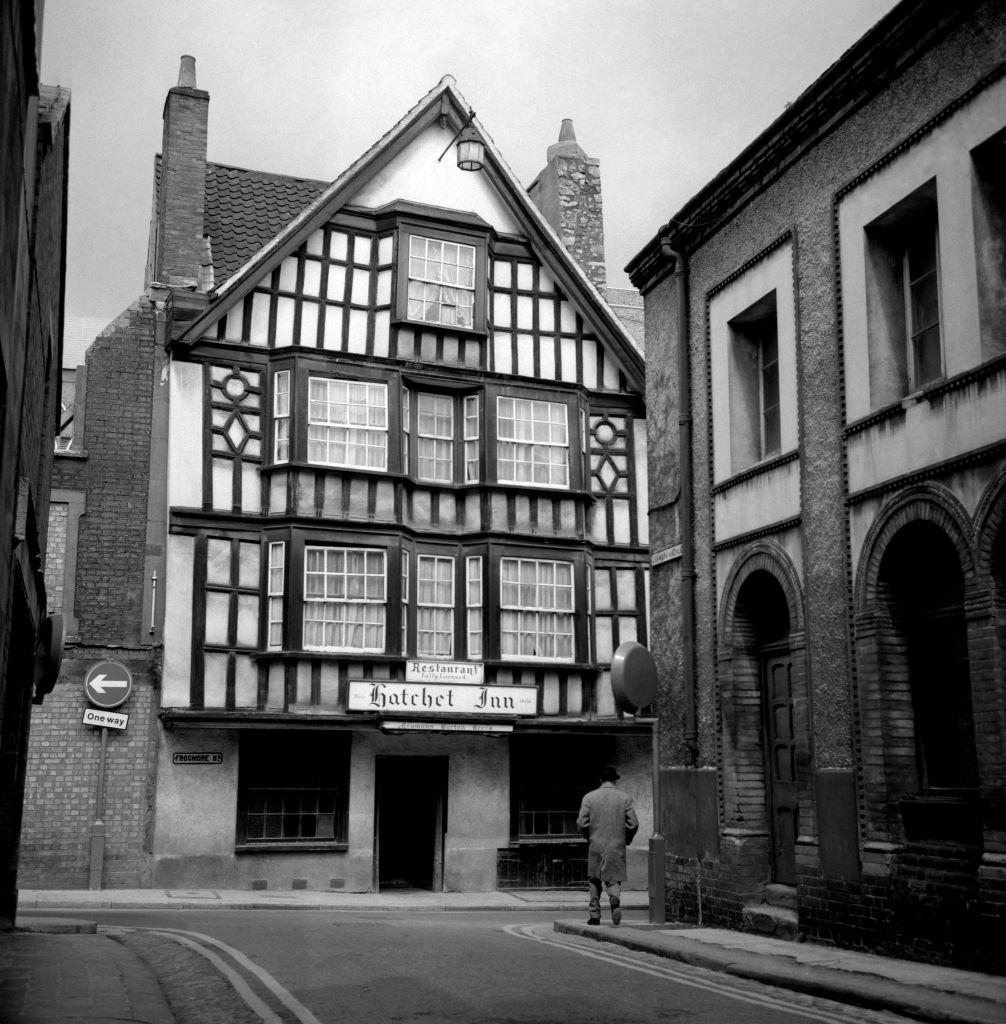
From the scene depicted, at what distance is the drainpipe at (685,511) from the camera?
13.9m

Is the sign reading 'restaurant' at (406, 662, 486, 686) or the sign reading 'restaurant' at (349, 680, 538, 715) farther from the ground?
the sign reading 'restaurant' at (406, 662, 486, 686)

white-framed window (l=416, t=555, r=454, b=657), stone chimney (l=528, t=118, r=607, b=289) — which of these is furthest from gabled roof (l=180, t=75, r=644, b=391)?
white-framed window (l=416, t=555, r=454, b=657)

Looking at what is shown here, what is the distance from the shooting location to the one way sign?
20.2 metres

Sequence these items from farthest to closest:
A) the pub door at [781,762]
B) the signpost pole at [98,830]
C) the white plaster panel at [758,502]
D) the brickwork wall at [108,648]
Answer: the brickwork wall at [108,648] → the signpost pole at [98,830] → the pub door at [781,762] → the white plaster panel at [758,502]

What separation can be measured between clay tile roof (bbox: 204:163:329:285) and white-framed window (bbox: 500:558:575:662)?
7.38m

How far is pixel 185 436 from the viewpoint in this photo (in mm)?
21312

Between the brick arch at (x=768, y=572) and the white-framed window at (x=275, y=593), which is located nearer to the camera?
the brick arch at (x=768, y=572)

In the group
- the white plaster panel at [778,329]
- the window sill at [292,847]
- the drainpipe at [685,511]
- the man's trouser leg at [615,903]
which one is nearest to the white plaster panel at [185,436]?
the window sill at [292,847]

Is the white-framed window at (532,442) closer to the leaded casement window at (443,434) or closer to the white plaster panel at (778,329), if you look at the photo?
the leaded casement window at (443,434)

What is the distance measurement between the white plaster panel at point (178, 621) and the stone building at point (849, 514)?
8941mm

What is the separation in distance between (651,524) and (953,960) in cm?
698

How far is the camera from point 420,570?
2245 cm

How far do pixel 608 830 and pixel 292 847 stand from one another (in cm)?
873

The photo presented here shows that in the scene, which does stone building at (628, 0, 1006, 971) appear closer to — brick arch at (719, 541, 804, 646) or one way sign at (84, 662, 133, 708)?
brick arch at (719, 541, 804, 646)
